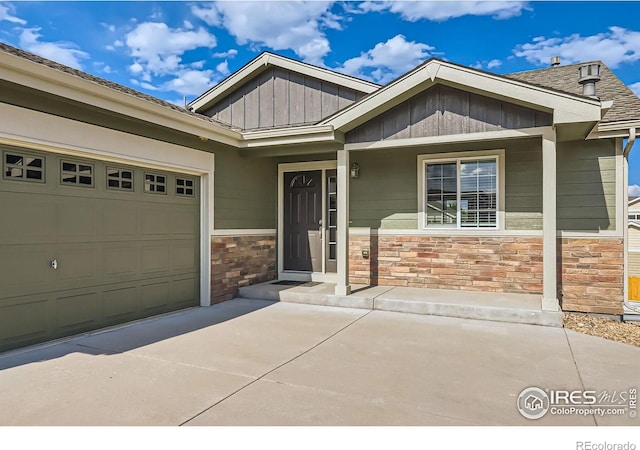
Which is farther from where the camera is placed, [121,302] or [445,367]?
[121,302]

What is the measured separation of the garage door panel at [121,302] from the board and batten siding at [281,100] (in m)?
4.36

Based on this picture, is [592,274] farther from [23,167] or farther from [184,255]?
[23,167]

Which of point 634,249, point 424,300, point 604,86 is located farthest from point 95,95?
point 634,249

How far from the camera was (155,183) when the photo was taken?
5.82m

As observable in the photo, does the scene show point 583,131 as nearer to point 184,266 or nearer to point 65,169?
point 184,266

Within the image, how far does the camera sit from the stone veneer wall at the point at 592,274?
597 cm

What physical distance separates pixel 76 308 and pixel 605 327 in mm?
6721

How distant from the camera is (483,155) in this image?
6.75m

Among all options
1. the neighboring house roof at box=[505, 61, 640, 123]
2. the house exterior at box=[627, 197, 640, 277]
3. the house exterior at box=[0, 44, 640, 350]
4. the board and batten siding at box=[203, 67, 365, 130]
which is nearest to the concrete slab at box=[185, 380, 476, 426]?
the house exterior at box=[0, 44, 640, 350]

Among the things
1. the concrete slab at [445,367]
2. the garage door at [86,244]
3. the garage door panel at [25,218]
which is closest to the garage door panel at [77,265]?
→ the garage door at [86,244]

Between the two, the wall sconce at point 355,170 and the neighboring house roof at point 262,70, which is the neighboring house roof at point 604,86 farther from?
the wall sconce at point 355,170

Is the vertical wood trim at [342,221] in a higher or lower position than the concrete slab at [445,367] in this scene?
higher

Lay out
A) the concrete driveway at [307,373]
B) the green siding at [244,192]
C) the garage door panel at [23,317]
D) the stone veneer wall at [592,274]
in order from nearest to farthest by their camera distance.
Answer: the concrete driveway at [307,373] < the garage door panel at [23,317] < the stone veneer wall at [592,274] < the green siding at [244,192]

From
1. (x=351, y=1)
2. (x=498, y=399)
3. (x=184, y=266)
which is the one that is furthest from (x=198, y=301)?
(x=351, y=1)
